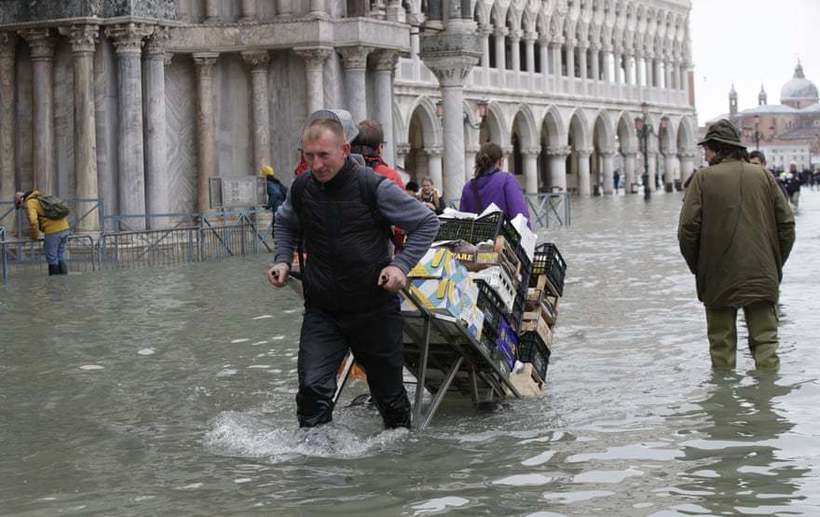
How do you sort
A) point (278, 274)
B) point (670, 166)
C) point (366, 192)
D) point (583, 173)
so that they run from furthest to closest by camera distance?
point (670, 166), point (583, 173), point (278, 274), point (366, 192)

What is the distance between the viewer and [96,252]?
21672mm

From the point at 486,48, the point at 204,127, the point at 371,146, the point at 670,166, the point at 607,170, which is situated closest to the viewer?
the point at 371,146

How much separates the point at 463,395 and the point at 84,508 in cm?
288

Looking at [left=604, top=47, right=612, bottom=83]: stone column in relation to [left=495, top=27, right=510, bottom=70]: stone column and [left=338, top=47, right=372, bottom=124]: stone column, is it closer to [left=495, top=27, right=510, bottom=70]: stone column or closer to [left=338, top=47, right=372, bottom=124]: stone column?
[left=495, top=27, right=510, bottom=70]: stone column

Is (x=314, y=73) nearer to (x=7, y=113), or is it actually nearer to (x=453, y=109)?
(x=7, y=113)

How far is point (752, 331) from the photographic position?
9148mm

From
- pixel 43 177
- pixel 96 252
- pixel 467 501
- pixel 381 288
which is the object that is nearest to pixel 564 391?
pixel 381 288

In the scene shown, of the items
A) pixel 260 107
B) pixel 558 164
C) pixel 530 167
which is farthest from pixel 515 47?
pixel 260 107

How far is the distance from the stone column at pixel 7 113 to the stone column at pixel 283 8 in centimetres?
443

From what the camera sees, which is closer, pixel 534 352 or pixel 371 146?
pixel 371 146

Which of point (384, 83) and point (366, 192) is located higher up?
point (384, 83)

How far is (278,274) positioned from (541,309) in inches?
100

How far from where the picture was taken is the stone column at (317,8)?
25.1 m

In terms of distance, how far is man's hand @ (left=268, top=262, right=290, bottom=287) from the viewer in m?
6.93
